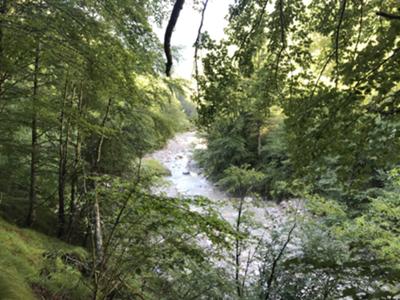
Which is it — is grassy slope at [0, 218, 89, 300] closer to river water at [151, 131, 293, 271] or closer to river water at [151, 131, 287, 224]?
river water at [151, 131, 293, 271]

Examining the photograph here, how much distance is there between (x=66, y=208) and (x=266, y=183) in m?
6.50

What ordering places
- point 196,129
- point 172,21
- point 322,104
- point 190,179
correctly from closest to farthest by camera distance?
point 172,21 → point 322,104 → point 196,129 → point 190,179

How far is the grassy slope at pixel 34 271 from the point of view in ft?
7.62

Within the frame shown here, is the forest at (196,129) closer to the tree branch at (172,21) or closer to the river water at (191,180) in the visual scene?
the tree branch at (172,21)

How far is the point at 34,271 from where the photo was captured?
298cm

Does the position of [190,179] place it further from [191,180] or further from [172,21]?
[172,21]

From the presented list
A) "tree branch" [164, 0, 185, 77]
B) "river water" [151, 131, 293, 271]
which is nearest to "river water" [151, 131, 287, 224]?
"river water" [151, 131, 293, 271]

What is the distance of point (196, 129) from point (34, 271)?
7.35 feet

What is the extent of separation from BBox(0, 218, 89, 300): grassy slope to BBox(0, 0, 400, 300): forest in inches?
0.7

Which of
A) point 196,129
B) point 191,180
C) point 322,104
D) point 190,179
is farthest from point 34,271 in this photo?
point 190,179

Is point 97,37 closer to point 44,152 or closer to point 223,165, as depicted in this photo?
point 44,152

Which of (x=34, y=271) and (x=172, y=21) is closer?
(x=172, y=21)

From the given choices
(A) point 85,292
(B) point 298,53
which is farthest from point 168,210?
(B) point 298,53

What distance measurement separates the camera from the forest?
78.9 inches
